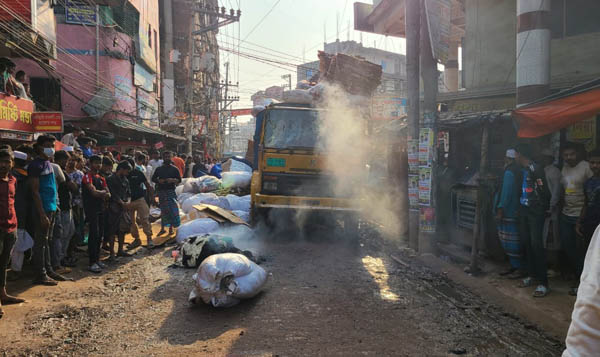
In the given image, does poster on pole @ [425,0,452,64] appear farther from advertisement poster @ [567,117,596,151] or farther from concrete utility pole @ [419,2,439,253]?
advertisement poster @ [567,117,596,151]

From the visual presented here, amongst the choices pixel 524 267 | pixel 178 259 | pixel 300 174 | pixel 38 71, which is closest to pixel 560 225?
pixel 524 267

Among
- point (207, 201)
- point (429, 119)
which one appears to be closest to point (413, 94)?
point (429, 119)

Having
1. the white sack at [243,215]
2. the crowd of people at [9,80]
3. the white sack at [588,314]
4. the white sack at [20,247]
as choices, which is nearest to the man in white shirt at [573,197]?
the white sack at [588,314]

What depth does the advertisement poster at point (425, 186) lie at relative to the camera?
7.20 meters

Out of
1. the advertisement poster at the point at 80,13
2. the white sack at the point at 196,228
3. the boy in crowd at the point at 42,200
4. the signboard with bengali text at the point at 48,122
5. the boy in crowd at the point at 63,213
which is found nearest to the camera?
the boy in crowd at the point at 42,200

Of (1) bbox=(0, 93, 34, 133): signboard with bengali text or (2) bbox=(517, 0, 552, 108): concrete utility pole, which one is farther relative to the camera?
(1) bbox=(0, 93, 34, 133): signboard with bengali text

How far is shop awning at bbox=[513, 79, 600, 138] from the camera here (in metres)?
4.55

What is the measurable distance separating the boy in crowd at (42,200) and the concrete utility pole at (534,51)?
343 inches

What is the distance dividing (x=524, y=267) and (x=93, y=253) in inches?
248

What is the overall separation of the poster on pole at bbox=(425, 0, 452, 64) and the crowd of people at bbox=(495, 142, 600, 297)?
234 cm

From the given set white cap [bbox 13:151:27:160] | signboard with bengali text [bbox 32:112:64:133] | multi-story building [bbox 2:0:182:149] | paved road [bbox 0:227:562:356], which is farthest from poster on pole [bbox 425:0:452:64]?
multi-story building [bbox 2:0:182:149]

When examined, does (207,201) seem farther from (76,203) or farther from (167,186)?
(76,203)

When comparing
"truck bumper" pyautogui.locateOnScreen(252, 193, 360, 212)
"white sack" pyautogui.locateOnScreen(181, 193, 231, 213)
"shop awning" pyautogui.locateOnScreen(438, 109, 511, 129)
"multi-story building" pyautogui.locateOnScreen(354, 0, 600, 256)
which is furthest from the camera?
"white sack" pyautogui.locateOnScreen(181, 193, 231, 213)

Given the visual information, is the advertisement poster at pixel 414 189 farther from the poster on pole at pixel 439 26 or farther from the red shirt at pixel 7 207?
the red shirt at pixel 7 207
